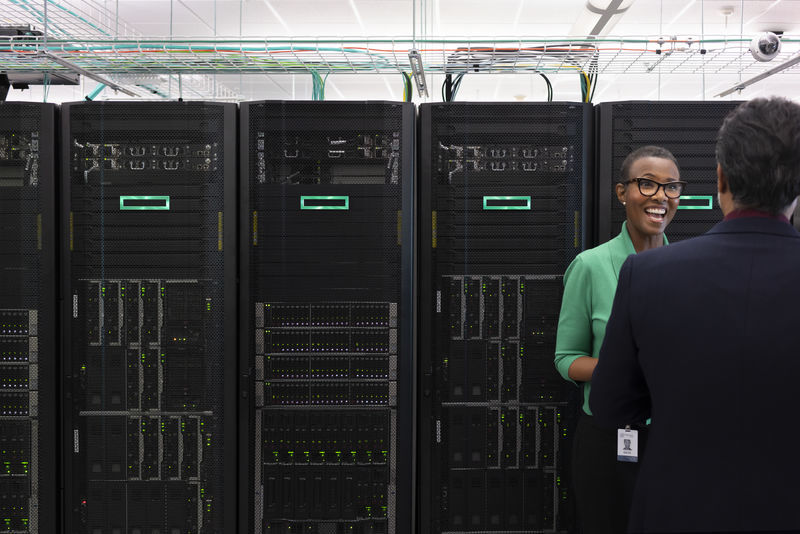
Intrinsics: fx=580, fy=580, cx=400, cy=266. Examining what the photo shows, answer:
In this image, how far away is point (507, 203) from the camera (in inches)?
78.1

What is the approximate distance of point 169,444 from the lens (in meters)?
2.00

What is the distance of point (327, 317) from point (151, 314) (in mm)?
605

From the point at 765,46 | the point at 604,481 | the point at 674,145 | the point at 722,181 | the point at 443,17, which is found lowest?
the point at 604,481

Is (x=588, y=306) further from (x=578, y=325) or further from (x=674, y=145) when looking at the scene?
(x=674, y=145)

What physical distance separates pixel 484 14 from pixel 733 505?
4.66 m

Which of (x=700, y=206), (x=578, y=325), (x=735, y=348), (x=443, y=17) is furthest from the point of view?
(x=443, y=17)

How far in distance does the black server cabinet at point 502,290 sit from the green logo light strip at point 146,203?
89cm

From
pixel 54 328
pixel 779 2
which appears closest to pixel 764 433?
pixel 54 328

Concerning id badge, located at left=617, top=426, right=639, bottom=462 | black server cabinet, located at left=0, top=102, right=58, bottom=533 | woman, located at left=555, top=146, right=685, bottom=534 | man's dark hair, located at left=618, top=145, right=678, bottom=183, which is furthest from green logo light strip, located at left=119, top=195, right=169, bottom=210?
id badge, located at left=617, top=426, right=639, bottom=462

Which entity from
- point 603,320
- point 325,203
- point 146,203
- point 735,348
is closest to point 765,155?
point 735,348

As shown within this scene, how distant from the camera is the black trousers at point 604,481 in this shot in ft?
4.76

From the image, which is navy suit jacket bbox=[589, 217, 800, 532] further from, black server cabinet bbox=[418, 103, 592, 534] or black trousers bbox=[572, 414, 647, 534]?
black server cabinet bbox=[418, 103, 592, 534]

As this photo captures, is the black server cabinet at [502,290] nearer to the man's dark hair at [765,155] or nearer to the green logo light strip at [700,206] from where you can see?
the green logo light strip at [700,206]

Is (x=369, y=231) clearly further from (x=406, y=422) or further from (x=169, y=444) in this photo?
(x=169, y=444)
